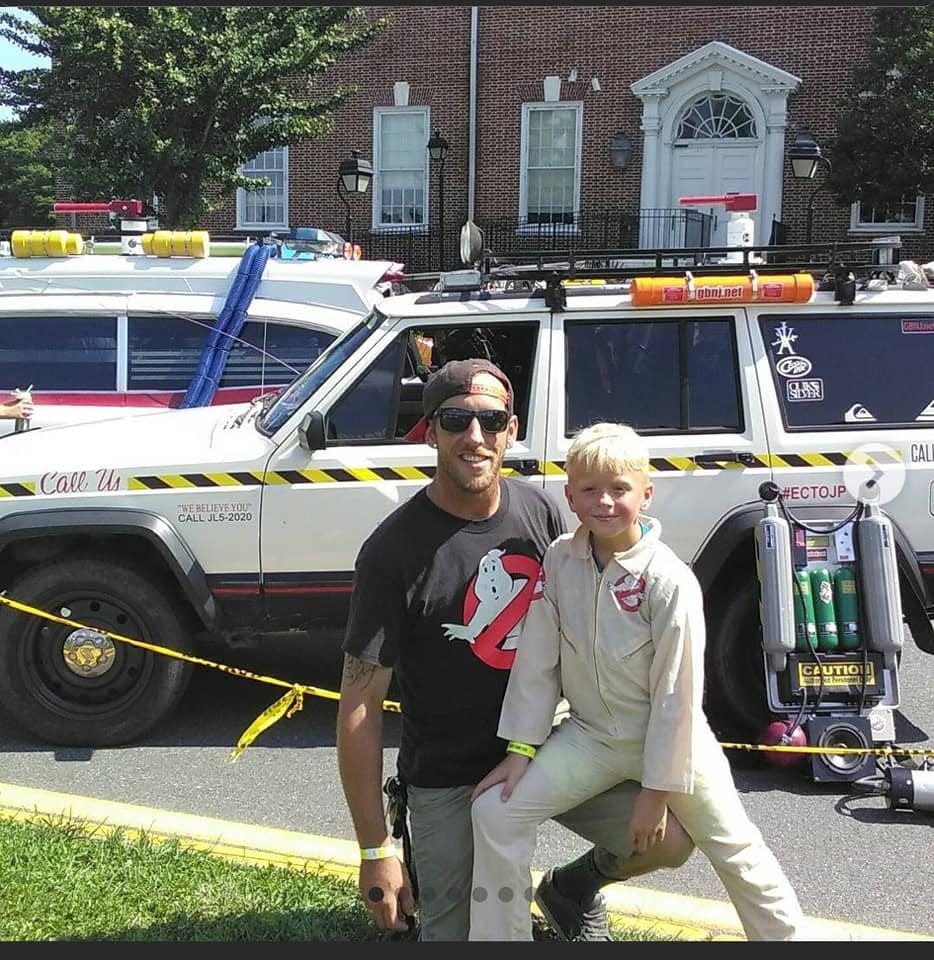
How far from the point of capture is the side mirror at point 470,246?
4945 mm

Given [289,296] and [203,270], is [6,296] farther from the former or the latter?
[289,296]

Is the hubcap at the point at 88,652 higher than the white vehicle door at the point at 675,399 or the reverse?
the reverse

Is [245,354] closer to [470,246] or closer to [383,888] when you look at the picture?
[470,246]

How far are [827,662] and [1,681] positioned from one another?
353 cm

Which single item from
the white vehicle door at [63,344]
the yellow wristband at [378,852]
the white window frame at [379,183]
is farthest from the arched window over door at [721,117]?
the yellow wristband at [378,852]

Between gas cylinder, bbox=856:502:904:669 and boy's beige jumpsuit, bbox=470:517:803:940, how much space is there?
73.2 inches

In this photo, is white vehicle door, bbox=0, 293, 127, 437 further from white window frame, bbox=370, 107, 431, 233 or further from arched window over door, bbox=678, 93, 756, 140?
arched window over door, bbox=678, 93, 756, 140

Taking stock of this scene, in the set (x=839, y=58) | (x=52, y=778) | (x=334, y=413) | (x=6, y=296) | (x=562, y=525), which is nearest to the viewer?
(x=562, y=525)

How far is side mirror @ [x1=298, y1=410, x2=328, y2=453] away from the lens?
4480 millimetres

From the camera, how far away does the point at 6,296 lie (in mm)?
7656

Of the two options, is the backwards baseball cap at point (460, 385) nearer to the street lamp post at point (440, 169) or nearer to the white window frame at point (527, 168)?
the street lamp post at point (440, 169)

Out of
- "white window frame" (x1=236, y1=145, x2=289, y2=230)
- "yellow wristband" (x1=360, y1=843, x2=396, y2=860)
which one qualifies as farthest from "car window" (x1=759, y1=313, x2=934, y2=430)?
"white window frame" (x1=236, y1=145, x2=289, y2=230)

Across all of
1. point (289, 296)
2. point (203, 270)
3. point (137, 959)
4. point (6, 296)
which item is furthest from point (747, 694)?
point (6, 296)

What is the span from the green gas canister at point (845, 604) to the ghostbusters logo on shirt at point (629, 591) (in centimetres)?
207
